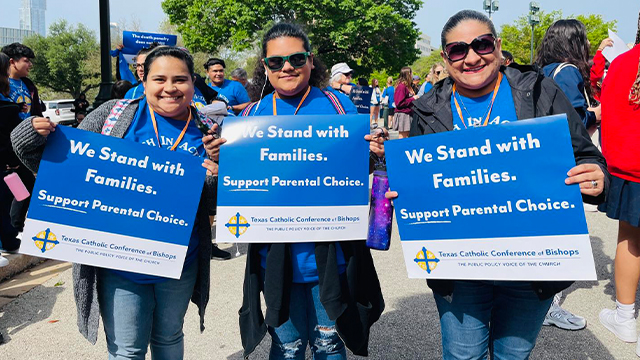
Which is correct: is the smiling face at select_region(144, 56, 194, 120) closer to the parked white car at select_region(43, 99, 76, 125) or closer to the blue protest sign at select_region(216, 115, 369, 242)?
the blue protest sign at select_region(216, 115, 369, 242)

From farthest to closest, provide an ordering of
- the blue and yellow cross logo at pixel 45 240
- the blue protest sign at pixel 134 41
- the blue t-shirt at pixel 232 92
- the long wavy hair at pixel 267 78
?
1. the blue t-shirt at pixel 232 92
2. the blue protest sign at pixel 134 41
3. the long wavy hair at pixel 267 78
4. the blue and yellow cross logo at pixel 45 240

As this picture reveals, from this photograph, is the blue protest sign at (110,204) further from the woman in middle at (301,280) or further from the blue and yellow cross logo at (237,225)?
the woman in middle at (301,280)

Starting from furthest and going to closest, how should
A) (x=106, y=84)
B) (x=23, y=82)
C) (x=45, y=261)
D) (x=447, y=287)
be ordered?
(x=106, y=84) → (x=23, y=82) → (x=45, y=261) → (x=447, y=287)

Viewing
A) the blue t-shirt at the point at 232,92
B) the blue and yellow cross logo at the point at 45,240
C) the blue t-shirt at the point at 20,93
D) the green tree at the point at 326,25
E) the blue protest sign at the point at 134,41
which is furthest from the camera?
the green tree at the point at 326,25

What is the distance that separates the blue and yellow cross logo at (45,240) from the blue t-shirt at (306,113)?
97 cm

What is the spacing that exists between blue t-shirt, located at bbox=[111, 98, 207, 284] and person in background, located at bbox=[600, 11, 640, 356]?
9.67 ft

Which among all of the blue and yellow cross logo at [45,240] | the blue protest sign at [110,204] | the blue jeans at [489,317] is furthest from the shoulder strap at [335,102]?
the blue and yellow cross logo at [45,240]

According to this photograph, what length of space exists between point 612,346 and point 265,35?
3285 millimetres

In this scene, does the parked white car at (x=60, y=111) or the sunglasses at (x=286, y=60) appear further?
the parked white car at (x=60, y=111)

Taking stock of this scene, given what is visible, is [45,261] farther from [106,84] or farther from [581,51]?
[581,51]

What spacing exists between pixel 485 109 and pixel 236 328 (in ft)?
8.79

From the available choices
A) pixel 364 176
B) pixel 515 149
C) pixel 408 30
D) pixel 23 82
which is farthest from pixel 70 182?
pixel 408 30

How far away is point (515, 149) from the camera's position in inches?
79.0

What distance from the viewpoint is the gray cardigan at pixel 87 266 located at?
2195 millimetres
